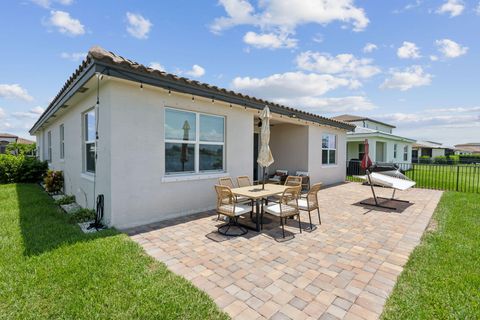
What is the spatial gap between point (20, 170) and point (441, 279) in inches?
743

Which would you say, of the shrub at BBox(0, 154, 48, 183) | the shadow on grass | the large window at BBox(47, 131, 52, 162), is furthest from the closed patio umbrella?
the shrub at BBox(0, 154, 48, 183)

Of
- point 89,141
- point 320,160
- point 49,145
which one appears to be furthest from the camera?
point 49,145

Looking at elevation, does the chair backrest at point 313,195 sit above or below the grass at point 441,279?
above

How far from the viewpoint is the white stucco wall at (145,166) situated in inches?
209

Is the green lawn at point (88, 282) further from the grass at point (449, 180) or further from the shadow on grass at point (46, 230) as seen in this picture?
the grass at point (449, 180)

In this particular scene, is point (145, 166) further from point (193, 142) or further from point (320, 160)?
point (320, 160)

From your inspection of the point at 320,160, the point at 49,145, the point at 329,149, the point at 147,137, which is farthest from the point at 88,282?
the point at 49,145

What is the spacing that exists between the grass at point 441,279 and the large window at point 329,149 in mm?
7432

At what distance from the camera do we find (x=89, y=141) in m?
7.07

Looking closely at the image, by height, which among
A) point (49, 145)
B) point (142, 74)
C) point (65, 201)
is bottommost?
point (65, 201)

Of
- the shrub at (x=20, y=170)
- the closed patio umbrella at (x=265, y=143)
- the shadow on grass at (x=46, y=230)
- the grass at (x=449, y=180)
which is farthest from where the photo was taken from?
the shrub at (x=20, y=170)

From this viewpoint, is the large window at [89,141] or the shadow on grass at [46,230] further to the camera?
the large window at [89,141]

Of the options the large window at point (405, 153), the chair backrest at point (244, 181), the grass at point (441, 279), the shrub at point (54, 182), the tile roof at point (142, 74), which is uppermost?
the tile roof at point (142, 74)

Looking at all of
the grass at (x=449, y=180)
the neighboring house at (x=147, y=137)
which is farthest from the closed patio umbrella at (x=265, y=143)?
the grass at (x=449, y=180)
